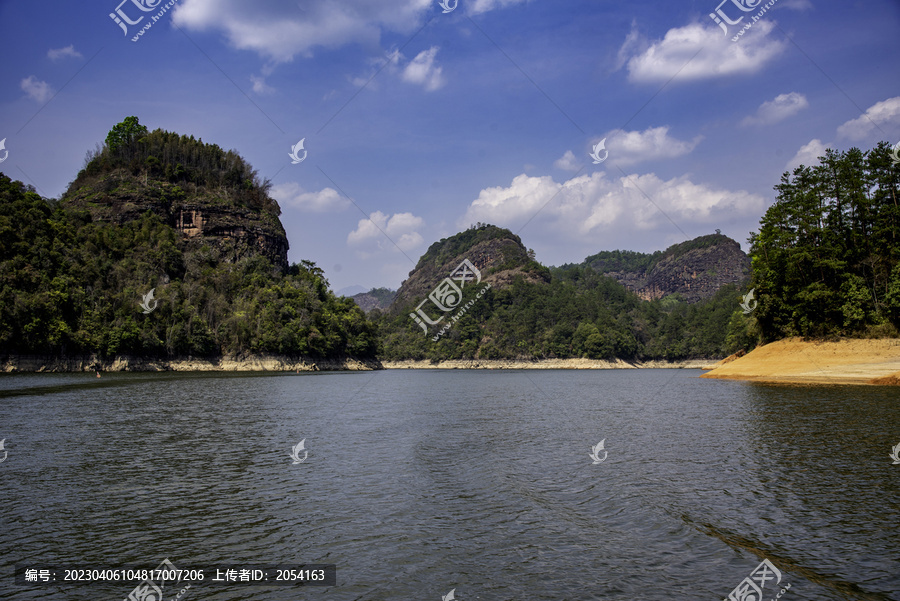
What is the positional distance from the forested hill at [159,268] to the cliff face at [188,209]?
1.06ft

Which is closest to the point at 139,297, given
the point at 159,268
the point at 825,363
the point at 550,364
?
the point at 159,268

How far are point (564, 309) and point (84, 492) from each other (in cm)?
19314

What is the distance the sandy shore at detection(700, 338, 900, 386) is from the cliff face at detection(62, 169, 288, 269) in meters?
123

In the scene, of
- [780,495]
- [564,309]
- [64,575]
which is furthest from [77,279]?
[564,309]

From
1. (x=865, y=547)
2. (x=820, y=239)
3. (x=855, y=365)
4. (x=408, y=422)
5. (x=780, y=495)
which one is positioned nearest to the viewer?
(x=865, y=547)

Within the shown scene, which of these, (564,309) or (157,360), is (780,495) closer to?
(157,360)

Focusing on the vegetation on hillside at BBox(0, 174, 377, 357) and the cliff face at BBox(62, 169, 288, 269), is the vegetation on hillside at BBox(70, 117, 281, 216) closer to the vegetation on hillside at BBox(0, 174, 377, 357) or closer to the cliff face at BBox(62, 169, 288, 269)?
the cliff face at BBox(62, 169, 288, 269)

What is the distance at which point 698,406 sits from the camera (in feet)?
111

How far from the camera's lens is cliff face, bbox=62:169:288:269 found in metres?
129

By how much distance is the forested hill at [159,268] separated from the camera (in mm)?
78875
